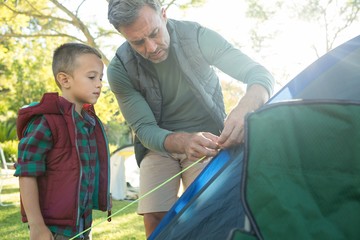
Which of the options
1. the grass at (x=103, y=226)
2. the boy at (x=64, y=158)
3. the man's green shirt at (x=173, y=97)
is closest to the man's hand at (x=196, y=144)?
the man's green shirt at (x=173, y=97)

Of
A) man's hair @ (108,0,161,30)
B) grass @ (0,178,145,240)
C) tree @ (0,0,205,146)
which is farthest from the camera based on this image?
tree @ (0,0,205,146)

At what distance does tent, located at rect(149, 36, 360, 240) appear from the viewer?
58.7 inches

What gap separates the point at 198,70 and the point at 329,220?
1.20 metres

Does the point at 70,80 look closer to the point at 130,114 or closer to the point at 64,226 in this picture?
the point at 130,114

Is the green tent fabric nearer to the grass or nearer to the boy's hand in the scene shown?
the boy's hand

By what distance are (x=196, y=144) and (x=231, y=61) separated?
19.4 inches

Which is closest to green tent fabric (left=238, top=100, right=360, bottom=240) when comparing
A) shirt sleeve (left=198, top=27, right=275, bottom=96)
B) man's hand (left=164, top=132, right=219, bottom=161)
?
man's hand (left=164, top=132, right=219, bottom=161)

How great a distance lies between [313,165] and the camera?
3.46 feet

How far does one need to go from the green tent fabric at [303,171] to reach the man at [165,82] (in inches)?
30.4

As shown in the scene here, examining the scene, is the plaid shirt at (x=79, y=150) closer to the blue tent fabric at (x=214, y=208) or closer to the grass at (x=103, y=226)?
the blue tent fabric at (x=214, y=208)

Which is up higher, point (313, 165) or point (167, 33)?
point (167, 33)

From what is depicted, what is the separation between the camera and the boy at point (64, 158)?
176 centimetres

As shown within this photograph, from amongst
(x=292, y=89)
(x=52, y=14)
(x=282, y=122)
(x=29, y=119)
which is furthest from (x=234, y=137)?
(x=52, y=14)

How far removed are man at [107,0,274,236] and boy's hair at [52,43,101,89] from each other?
0.19 meters
